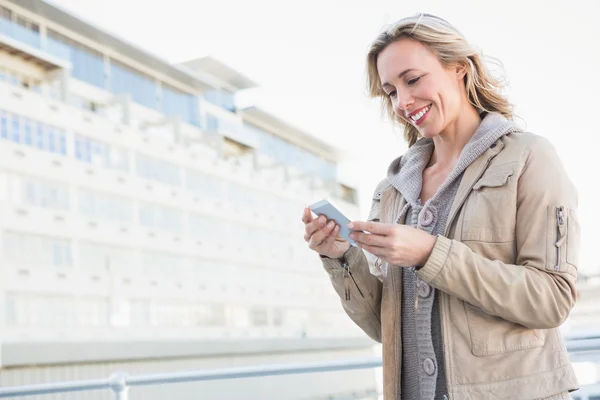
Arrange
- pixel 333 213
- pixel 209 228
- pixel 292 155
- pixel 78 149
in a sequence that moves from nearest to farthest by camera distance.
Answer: pixel 333 213 → pixel 78 149 → pixel 209 228 → pixel 292 155

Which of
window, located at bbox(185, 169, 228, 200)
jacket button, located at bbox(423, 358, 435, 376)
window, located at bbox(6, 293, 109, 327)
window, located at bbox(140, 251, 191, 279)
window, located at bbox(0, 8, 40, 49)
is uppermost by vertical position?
window, located at bbox(0, 8, 40, 49)

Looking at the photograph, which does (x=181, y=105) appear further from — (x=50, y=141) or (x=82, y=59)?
(x=50, y=141)

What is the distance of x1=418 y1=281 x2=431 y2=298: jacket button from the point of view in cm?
69

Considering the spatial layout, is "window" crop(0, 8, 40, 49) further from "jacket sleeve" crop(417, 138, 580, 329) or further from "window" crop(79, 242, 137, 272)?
"jacket sleeve" crop(417, 138, 580, 329)

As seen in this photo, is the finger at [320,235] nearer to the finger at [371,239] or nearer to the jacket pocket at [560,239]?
the finger at [371,239]

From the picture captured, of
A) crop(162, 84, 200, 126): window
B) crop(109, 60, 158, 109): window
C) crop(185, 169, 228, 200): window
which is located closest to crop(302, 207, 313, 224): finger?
crop(109, 60, 158, 109): window

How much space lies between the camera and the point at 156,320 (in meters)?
17.1

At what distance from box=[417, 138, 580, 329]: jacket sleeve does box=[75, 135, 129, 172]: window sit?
618 inches

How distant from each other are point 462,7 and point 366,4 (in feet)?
13.1

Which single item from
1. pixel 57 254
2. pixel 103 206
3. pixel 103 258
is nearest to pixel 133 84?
pixel 103 206

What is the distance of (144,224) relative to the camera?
17.7 m

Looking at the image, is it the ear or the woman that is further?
the ear

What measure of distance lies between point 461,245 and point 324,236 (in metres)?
0.16

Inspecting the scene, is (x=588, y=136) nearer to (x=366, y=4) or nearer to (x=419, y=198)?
(x=366, y=4)
